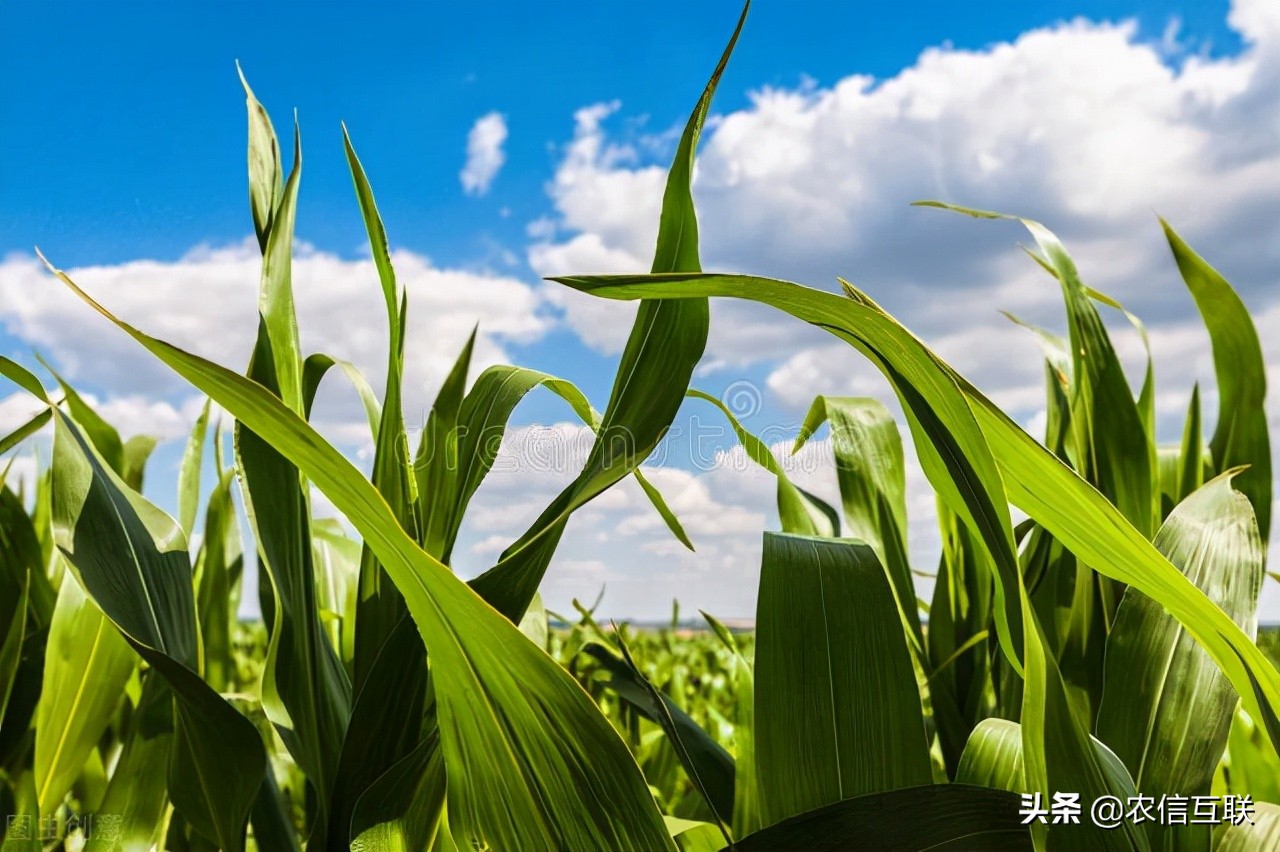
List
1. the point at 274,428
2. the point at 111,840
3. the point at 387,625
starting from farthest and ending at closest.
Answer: the point at 111,840 → the point at 387,625 → the point at 274,428

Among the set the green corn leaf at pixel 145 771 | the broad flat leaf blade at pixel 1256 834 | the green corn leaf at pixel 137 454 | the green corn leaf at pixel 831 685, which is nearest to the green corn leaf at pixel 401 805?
the green corn leaf at pixel 831 685

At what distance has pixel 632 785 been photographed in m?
0.30

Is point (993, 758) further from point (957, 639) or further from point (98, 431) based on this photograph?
point (98, 431)

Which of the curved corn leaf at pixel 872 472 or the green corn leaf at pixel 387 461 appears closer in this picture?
the green corn leaf at pixel 387 461

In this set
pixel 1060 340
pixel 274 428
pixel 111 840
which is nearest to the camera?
pixel 274 428

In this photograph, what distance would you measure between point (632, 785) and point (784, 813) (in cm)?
9

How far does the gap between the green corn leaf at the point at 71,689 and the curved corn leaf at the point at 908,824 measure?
499 millimetres

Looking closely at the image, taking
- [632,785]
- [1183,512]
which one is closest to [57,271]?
[632,785]

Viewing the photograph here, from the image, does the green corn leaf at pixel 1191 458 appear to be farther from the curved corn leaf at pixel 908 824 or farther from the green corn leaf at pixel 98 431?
the green corn leaf at pixel 98 431

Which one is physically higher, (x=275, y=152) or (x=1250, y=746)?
(x=275, y=152)

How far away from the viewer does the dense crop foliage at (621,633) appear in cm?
29

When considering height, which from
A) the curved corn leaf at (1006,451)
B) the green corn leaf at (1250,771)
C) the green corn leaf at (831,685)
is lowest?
the green corn leaf at (1250,771)

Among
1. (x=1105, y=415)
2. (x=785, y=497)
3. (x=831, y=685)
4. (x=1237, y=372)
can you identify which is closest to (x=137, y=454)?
(x=785, y=497)

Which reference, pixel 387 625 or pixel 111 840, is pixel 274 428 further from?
pixel 111 840
